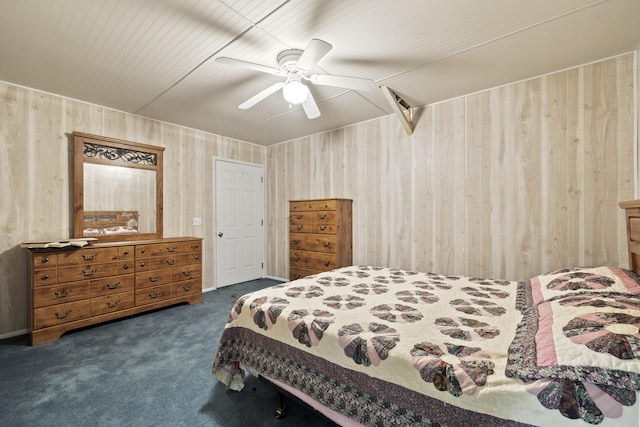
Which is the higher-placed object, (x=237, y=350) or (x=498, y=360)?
(x=498, y=360)

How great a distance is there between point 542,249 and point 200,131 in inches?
178

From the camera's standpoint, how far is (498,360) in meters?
1.08

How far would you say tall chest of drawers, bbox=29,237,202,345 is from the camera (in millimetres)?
2533

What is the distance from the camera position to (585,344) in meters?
0.94

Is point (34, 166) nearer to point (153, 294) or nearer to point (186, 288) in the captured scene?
point (153, 294)

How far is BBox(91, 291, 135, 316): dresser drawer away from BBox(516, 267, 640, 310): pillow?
364 centimetres

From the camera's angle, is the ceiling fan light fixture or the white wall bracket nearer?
the ceiling fan light fixture

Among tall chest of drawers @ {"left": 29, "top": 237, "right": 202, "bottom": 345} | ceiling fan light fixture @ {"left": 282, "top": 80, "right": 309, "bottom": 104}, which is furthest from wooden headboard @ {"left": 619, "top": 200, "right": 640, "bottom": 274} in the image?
tall chest of drawers @ {"left": 29, "top": 237, "right": 202, "bottom": 345}

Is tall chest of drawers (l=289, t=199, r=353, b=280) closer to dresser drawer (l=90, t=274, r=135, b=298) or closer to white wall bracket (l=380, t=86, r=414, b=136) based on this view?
white wall bracket (l=380, t=86, r=414, b=136)

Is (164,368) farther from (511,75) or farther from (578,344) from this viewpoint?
(511,75)

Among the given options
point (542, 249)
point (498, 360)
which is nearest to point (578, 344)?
point (498, 360)

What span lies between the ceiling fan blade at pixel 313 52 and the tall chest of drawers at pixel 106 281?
275 centimetres

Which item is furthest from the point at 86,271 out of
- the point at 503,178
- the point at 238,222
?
the point at 503,178

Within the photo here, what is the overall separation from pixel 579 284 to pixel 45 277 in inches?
162
